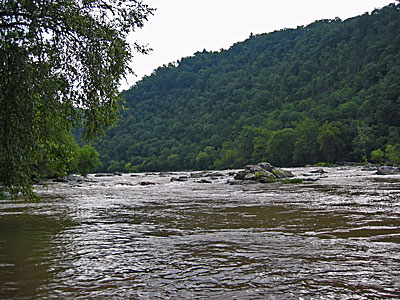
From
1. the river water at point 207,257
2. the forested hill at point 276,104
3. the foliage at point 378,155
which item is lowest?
the river water at point 207,257

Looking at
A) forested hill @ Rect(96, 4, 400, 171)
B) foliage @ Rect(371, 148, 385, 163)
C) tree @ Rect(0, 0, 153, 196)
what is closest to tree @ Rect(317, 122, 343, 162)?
forested hill @ Rect(96, 4, 400, 171)

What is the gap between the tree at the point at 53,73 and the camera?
7.38m

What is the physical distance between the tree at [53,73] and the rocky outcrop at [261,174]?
20.7 metres

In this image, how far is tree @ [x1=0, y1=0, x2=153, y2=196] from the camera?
738 centimetres

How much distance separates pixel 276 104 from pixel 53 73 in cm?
13696

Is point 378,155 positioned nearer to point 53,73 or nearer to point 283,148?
point 283,148

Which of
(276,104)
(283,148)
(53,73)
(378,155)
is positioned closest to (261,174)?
(53,73)

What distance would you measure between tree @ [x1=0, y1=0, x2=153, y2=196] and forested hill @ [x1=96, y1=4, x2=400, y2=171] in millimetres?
63289

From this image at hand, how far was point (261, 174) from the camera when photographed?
101 ft

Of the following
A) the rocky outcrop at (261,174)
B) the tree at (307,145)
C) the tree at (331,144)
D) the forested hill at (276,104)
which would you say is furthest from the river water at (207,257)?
the tree at (307,145)

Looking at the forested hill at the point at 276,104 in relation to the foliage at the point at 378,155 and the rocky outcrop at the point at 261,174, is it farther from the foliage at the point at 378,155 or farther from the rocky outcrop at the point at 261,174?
the rocky outcrop at the point at 261,174

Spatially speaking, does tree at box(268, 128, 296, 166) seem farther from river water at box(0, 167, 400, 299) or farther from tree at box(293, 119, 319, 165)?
river water at box(0, 167, 400, 299)

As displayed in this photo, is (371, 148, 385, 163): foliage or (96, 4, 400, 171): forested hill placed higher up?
(96, 4, 400, 171): forested hill

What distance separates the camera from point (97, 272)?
5496mm
